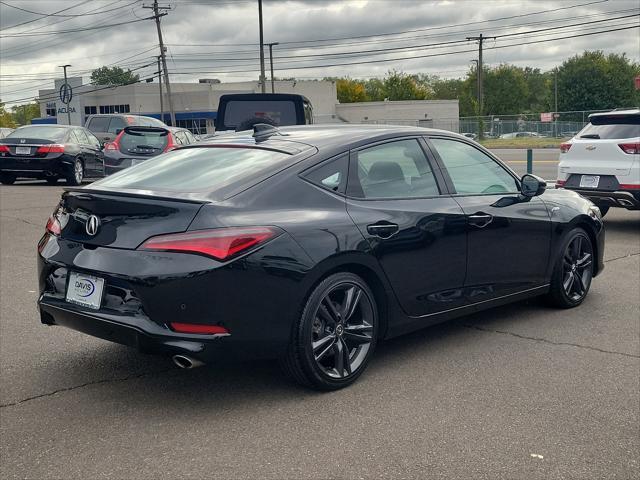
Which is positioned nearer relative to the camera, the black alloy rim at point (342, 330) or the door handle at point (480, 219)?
the black alloy rim at point (342, 330)

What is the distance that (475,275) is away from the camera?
562 cm

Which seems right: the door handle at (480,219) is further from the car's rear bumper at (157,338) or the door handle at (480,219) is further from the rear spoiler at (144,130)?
the rear spoiler at (144,130)

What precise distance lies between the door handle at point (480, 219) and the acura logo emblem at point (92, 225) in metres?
2.56

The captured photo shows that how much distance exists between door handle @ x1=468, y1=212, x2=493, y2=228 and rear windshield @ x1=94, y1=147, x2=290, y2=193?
151 cm

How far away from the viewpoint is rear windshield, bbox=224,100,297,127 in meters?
13.4

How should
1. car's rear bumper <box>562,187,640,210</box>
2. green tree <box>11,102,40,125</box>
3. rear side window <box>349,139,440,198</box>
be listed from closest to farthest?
rear side window <box>349,139,440,198</box> → car's rear bumper <box>562,187,640,210</box> → green tree <box>11,102,40,125</box>

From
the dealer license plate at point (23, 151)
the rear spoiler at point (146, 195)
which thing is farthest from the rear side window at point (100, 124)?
the rear spoiler at point (146, 195)

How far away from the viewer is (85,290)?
173 inches

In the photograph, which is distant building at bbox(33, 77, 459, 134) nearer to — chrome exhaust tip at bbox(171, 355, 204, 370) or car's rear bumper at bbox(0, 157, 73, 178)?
car's rear bumper at bbox(0, 157, 73, 178)

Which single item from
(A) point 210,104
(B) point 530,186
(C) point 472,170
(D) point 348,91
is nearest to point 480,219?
(C) point 472,170

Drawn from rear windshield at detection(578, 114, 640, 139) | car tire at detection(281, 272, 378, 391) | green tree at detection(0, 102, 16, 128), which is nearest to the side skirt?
car tire at detection(281, 272, 378, 391)

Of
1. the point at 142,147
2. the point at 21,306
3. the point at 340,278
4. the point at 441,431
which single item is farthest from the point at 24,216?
the point at 441,431

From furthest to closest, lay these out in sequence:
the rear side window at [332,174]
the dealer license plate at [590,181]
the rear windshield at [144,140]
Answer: the rear windshield at [144,140]
the dealer license plate at [590,181]
the rear side window at [332,174]

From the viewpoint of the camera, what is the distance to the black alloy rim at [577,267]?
6.68 m
